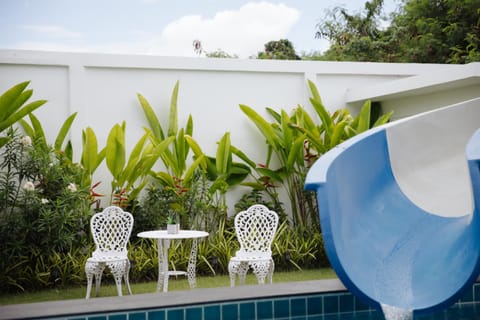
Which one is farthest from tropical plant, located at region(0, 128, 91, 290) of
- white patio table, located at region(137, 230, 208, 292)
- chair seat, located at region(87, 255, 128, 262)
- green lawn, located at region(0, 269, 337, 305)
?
white patio table, located at region(137, 230, 208, 292)

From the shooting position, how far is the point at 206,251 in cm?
824

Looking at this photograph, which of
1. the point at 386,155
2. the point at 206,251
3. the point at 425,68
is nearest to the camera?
the point at 386,155

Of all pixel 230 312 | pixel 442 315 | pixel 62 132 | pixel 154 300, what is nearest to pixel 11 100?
pixel 62 132

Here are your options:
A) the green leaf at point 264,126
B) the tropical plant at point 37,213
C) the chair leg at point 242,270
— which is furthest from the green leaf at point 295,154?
the tropical plant at point 37,213

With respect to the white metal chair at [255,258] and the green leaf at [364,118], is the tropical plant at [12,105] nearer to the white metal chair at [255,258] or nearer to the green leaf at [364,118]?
the white metal chair at [255,258]

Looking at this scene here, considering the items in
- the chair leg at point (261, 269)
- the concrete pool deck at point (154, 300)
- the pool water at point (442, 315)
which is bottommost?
the pool water at point (442, 315)

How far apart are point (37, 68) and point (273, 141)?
3.17m

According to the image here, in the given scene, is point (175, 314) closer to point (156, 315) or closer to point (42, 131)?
point (156, 315)

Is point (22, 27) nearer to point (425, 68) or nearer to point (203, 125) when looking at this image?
point (203, 125)

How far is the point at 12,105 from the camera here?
7227mm

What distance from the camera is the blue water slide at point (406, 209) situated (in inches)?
→ 170

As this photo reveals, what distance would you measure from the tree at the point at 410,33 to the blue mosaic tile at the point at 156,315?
37.9 ft

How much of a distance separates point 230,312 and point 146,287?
9.22 feet

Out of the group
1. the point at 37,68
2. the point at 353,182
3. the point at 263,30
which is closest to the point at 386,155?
the point at 353,182
